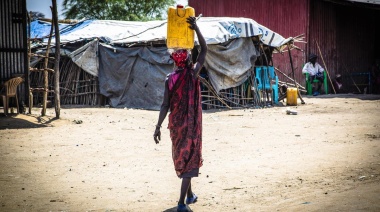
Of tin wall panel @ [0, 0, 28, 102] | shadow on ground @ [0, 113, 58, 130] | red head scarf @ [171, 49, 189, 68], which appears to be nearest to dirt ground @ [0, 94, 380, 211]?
shadow on ground @ [0, 113, 58, 130]

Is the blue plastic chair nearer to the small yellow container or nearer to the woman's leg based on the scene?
the small yellow container

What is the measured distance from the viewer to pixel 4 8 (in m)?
12.3

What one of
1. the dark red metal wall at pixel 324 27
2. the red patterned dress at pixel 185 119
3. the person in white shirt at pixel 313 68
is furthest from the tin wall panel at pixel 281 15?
the red patterned dress at pixel 185 119

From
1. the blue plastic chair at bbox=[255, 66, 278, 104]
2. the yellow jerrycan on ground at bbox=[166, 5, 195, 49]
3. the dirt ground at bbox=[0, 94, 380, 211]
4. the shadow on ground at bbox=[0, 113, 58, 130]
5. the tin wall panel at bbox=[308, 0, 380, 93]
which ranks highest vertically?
the tin wall panel at bbox=[308, 0, 380, 93]

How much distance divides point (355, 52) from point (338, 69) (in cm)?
145

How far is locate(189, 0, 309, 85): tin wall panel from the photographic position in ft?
67.5

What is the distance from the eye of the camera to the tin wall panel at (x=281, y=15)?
20.6 meters

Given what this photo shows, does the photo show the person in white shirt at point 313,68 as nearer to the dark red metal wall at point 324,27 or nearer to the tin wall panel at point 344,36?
the dark red metal wall at point 324,27

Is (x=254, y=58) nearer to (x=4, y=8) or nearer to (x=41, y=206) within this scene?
(x=4, y=8)

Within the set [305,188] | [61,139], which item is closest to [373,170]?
[305,188]

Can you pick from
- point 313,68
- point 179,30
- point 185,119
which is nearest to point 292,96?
point 313,68

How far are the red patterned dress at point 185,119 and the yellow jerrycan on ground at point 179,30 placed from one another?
0.26 metres

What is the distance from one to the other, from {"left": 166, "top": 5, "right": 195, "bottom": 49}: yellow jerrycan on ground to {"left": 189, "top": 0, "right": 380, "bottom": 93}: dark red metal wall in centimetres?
1594

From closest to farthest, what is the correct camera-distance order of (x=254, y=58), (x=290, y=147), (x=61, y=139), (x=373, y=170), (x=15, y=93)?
(x=373, y=170), (x=290, y=147), (x=61, y=139), (x=15, y=93), (x=254, y=58)
